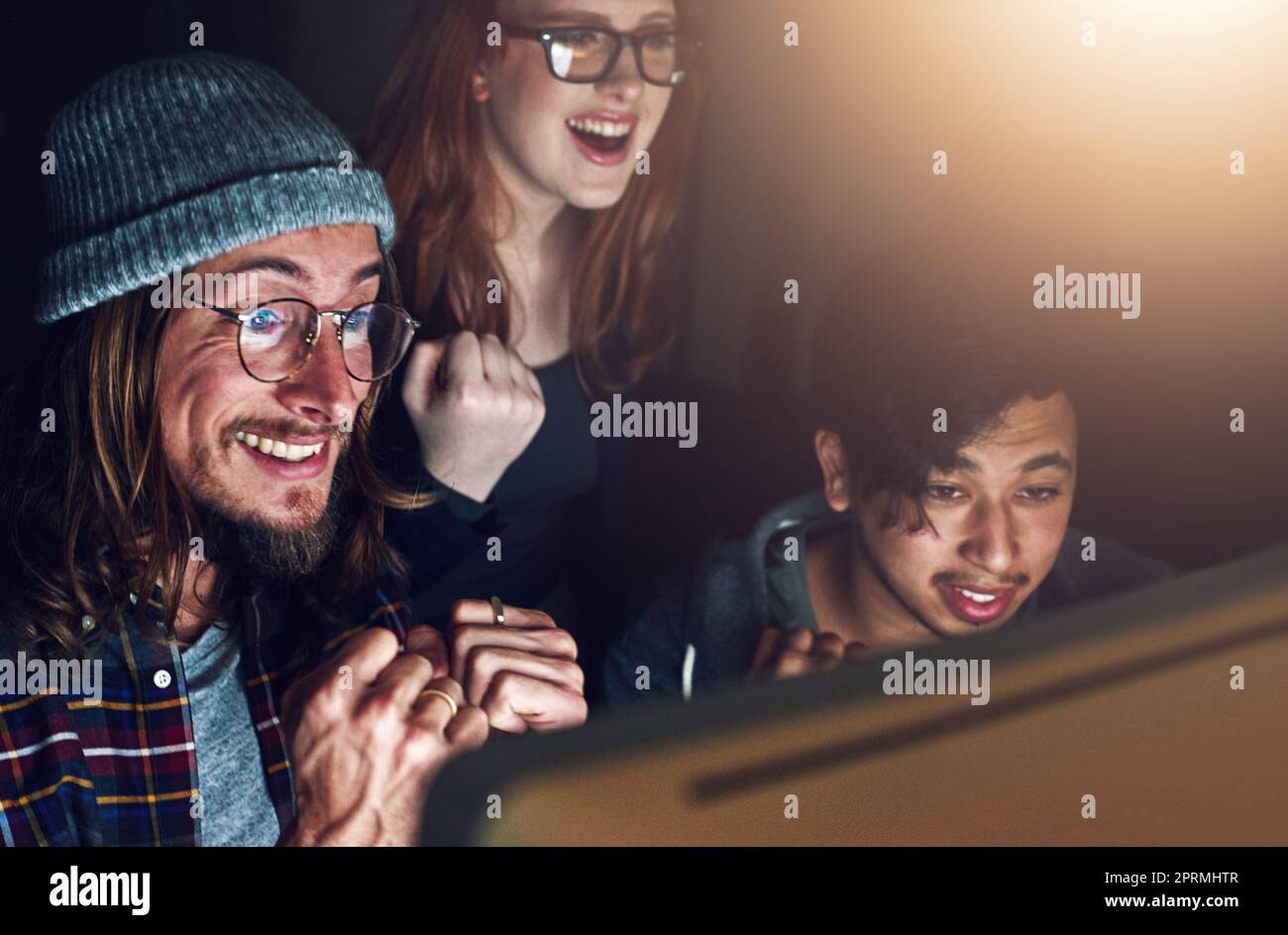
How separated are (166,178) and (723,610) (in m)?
0.93

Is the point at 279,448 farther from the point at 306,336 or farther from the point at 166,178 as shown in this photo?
the point at 166,178

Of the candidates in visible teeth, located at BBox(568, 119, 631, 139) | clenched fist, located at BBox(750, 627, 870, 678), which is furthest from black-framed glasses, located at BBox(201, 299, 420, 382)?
clenched fist, located at BBox(750, 627, 870, 678)

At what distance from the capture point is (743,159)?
1.73 m

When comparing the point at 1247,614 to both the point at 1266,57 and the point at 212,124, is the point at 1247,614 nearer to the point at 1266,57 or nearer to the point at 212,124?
the point at 1266,57

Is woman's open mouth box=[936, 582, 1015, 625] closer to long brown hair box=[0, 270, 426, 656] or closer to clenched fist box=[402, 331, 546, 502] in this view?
clenched fist box=[402, 331, 546, 502]

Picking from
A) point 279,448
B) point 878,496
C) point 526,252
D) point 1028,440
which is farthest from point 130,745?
point 1028,440

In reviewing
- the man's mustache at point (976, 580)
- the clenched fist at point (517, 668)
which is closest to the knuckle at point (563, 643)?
the clenched fist at point (517, 668)

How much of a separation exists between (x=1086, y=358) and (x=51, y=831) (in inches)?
60.5

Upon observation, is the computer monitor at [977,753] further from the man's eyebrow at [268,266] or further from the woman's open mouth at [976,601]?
the man's eyebrow at [268,266]

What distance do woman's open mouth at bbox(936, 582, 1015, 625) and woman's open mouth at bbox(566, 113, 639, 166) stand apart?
771 millimetres

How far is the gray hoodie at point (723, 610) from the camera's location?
1.80m

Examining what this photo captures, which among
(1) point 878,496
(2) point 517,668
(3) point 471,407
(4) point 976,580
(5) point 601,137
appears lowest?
(2) point 517,668

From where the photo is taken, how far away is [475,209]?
1.64m

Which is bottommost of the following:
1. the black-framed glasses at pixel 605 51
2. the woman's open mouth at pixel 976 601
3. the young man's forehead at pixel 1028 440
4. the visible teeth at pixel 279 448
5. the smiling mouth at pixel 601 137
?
the woman's open mouth at pixel 976 601
